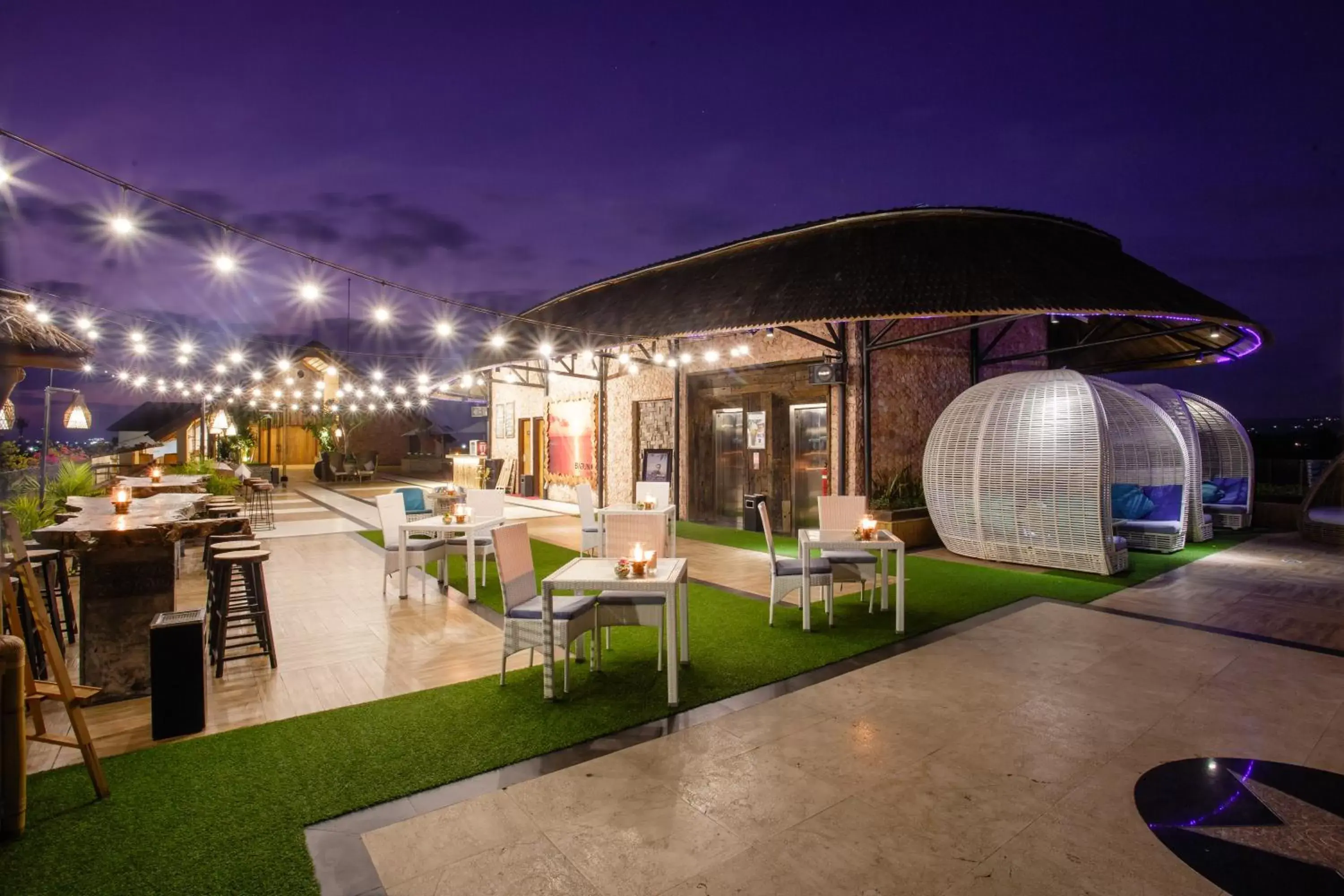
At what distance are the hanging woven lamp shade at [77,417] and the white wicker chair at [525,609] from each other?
9.86 meters

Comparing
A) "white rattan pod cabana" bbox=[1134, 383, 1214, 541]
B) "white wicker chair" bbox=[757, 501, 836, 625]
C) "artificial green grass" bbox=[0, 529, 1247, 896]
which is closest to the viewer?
"artificial green grass" bbox=[0, 529, 1247, 896]

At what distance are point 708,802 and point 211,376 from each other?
2450 cm

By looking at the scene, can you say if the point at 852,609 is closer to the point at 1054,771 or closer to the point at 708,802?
the point at 1054,771

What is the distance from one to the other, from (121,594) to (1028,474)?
8.78 meters

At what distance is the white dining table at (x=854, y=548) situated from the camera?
5.29 metres

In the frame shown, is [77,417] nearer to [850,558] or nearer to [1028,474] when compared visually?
[850,558]

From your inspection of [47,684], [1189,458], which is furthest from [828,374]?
[47,684]

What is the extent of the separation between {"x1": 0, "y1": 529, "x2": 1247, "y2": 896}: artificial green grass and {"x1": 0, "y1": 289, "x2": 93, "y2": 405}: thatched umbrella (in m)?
4.12

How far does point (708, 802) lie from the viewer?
2.81 meters

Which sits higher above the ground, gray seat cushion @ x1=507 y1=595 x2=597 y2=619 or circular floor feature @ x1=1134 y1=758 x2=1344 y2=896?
gray seat cushion @ x1=507 y1=595 x2=597 y2=619

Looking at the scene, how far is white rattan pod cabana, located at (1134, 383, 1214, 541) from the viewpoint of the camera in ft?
31.4

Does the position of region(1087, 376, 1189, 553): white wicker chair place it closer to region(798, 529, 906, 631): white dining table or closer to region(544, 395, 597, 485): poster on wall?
region(798, 529, 906, 631): white dining table

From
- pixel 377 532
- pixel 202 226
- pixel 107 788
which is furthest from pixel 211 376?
pixel 107 788

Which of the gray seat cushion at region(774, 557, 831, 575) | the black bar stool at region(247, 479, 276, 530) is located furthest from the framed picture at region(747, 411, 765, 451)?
the black bar stool at region(247, 479, 276, 530)
